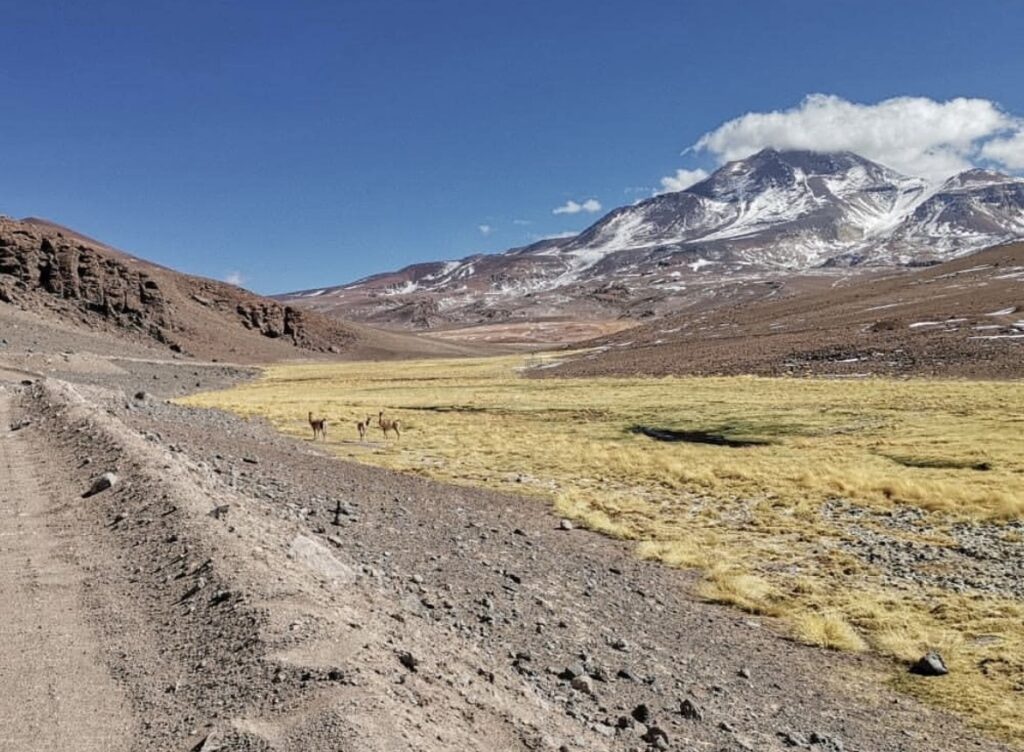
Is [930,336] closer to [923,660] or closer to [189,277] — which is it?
[923,660]

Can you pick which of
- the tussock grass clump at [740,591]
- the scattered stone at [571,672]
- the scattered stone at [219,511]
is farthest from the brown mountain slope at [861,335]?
the scattered stone at [219,511]

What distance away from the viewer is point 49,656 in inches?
290

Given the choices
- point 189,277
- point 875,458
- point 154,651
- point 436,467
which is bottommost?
point 875,458

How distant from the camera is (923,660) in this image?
11430 mm

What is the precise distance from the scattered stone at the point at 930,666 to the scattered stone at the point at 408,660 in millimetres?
8528

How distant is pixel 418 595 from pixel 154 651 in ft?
16.2

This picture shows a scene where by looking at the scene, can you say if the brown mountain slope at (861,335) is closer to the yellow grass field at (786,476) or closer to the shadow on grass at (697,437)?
the yellow grass field at (786,476)

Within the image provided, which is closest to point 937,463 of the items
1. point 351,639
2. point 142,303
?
point 351,639

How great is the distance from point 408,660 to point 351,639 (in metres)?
0.61

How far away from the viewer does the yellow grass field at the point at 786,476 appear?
1303 cm

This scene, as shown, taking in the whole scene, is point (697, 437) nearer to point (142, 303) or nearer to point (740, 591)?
point (740, 591)

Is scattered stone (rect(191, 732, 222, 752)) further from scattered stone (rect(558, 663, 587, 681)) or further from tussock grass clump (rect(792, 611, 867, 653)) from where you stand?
tussock grass clump (rect(792, 611, 867, 653))

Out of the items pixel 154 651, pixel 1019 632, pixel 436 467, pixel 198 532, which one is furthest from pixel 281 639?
pixel 436 467

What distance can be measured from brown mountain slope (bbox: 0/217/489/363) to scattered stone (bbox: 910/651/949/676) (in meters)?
129
